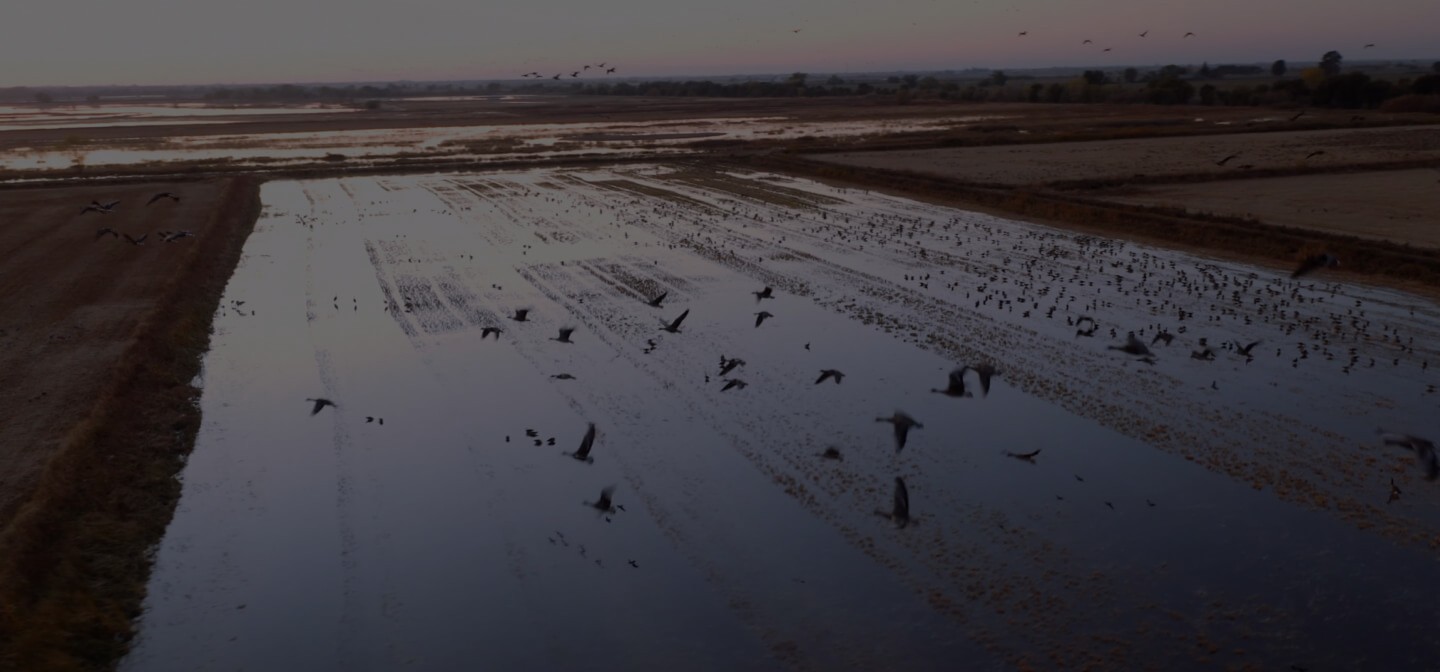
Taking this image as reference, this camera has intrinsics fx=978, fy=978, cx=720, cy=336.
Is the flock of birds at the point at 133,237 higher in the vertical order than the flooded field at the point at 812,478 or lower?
higher

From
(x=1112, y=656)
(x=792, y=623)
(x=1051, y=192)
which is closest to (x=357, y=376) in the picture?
(x=792, y=623)

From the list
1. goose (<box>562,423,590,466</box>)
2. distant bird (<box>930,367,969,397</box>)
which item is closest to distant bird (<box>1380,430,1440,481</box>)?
distant bird (<box>930,367,969,397</box>)

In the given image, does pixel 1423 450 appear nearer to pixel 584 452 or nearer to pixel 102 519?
pixel 584 452

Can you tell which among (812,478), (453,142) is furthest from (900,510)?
(453,142)

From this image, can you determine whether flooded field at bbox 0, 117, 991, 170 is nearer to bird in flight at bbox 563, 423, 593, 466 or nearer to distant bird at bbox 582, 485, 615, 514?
bird in flight at bbox 563, 423, 593, 466

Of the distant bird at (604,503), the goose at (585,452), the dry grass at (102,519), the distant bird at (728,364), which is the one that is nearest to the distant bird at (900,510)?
the distant bird at (604,503)

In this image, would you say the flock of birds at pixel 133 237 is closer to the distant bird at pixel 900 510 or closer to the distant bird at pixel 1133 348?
the distant bird at pixel 900 510

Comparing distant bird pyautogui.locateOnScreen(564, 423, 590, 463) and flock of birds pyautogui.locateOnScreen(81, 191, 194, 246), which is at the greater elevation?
flock of birds pyautogui.locateOnScreen(81, 191, 194, 246)
